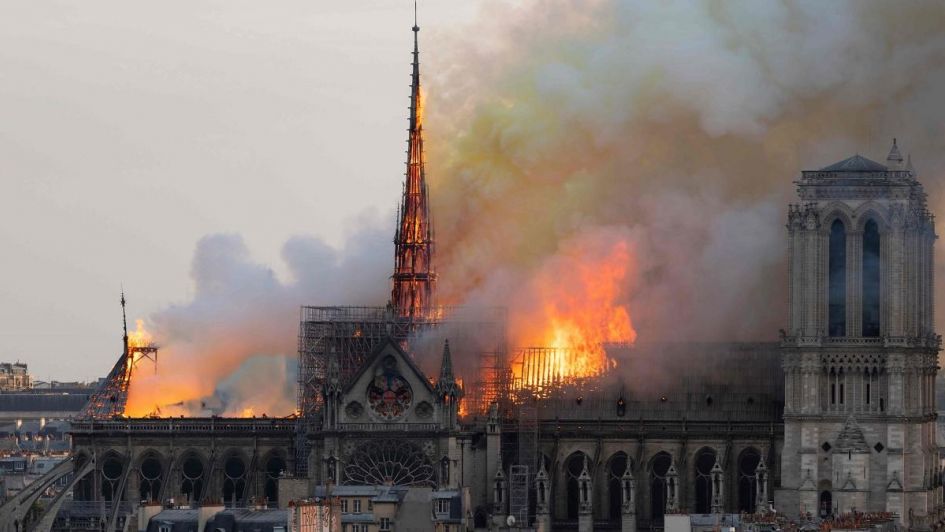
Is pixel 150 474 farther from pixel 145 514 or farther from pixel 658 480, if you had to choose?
pixel 145 514

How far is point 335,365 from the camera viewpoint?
5974 inches

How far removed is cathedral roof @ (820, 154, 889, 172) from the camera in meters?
147

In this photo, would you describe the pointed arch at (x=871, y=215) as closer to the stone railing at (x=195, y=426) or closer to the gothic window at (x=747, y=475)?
the gothic window at (x=747, y=475)

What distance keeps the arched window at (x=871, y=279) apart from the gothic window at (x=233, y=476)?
26.2m

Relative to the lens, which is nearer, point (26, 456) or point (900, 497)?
point (900, 497)

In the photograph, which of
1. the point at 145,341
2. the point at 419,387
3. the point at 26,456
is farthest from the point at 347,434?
the point at 26,456

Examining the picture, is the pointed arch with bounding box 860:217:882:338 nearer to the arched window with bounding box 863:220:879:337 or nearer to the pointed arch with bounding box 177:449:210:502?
the arched window with bounding box 863:220:879:337

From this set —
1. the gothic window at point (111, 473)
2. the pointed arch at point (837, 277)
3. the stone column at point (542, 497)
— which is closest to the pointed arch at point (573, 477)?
the stone column at point (542, 497)

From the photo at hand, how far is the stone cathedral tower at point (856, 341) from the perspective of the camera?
146375 mm

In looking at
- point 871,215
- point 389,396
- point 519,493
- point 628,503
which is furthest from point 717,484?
point 389,396

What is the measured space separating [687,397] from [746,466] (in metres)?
4.47

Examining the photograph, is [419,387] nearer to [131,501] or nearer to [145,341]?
[131,501]

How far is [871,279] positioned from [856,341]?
2.45m

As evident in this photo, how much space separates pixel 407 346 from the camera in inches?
6073
